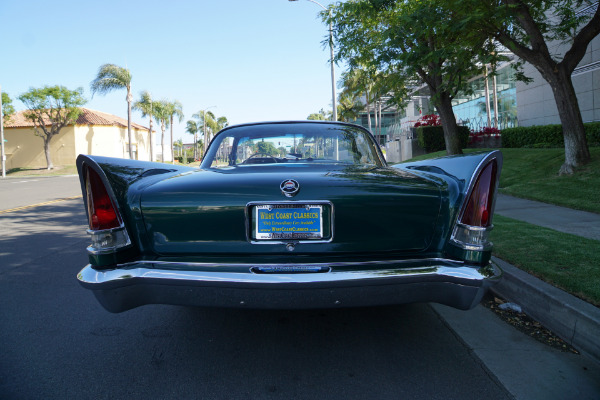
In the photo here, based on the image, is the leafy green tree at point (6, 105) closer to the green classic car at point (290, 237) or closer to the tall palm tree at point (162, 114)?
the tall palm tree at point (162, 114)

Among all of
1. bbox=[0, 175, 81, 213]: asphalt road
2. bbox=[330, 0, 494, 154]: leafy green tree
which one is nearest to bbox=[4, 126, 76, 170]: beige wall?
bbox=[0, 175, 81, 213]: asphalt road

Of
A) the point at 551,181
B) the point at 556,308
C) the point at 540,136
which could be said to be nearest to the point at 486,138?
the point at 540,136

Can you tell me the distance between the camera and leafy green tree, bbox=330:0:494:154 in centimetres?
984

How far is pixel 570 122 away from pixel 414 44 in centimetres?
457

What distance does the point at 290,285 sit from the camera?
2.26 m

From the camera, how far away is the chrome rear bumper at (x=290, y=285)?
228 centimetres

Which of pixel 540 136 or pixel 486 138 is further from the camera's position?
pixel 486 138

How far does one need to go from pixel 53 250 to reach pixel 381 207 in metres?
5.41

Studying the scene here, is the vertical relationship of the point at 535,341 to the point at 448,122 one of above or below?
below

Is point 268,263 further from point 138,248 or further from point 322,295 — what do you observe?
point 138,248

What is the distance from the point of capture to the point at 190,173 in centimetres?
303

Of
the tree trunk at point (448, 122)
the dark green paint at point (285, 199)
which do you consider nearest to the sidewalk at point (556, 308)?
the dark green paint at point (285, 199)

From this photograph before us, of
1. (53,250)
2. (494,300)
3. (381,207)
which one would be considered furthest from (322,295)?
(53,250)

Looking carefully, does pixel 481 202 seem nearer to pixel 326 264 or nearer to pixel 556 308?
pixel 326 264
